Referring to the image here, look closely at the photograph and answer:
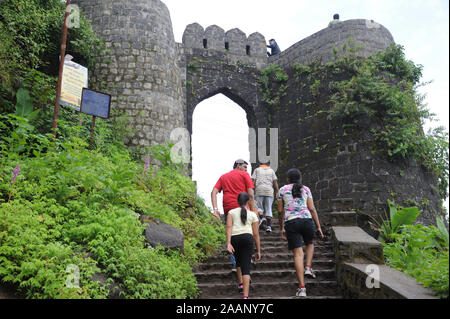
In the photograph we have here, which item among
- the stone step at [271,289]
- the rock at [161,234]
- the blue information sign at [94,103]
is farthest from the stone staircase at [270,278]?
the blue information sign at [94,103]

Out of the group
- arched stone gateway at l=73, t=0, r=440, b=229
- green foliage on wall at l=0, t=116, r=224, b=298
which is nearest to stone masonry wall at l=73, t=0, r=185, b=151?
arched stone gateway at l=73, t=0, r=440, b=229

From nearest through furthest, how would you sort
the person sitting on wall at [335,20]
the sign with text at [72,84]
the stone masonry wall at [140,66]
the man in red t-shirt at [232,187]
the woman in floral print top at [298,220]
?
the woman in floral print top at [298,220] < the man in red t-shirt at [232,187] < the sign with text at [72,84] < the stone masonry wall at [140,66] < the person sitting on wall at [335,20]

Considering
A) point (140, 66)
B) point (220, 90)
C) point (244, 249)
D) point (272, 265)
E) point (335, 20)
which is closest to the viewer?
point (244, 249)

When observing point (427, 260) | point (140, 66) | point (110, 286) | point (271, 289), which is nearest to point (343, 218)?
point (427, 260)

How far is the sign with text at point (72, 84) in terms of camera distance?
26.4ft

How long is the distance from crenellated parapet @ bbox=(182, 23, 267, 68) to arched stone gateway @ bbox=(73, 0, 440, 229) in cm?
5

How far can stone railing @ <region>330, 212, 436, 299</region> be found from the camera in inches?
141

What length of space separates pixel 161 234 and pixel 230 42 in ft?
31.8

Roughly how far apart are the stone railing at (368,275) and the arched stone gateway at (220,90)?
10.6 ft

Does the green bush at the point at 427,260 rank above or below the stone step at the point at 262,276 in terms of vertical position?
above

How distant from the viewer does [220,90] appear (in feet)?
44.5

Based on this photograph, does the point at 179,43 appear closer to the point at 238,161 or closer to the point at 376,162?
the point at 376,162

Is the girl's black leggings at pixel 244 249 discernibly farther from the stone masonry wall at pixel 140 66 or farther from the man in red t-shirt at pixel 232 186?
the stone masonry wall at pixel 140 66

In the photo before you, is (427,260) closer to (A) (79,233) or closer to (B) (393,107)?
(A) (79,233)
